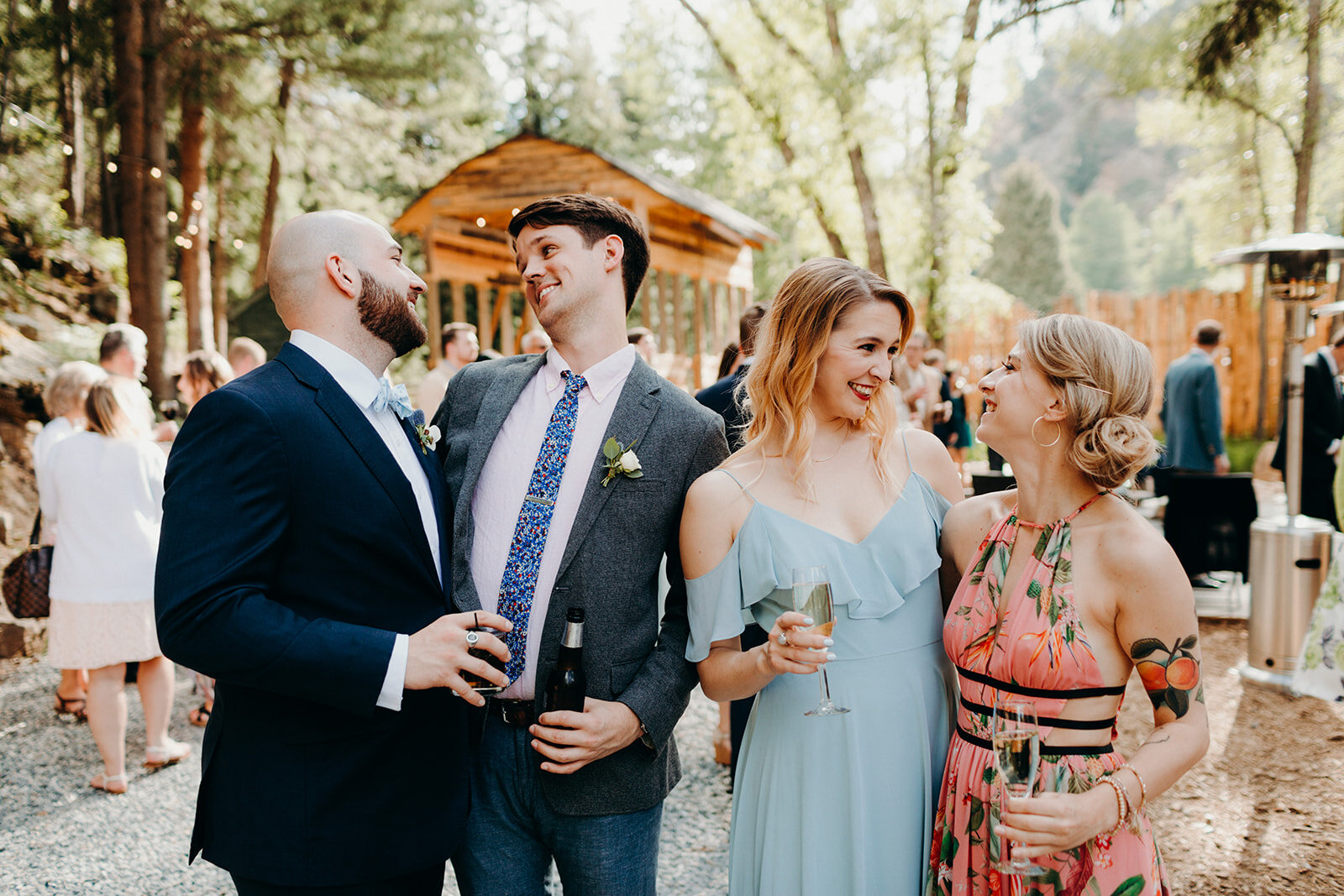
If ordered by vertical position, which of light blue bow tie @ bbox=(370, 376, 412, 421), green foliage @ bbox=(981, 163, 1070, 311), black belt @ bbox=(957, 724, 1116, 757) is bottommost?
black belt @ bbox=(957, 724, 1116, 757)

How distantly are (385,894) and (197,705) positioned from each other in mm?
5475

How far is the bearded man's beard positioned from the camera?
2115 mm

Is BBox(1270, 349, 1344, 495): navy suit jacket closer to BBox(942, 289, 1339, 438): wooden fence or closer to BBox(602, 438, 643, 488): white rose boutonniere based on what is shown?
BBox(602, 438, 643, 488): white rose boutonniere

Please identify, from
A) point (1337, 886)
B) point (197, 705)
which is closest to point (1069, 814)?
point (1337, 886)

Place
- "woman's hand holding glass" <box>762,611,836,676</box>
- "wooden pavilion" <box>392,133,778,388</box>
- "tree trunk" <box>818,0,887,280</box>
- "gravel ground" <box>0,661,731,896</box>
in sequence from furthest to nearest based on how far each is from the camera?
1. "tree trunk" <box>818,0,887,280</box>
2. "wooden pavilion" <box>392,133,778,388</box>
3. "gravel ground" <box>0,661,731,896</box>
4. "woman's hand holding glass" <box>762,611,836,676</box>

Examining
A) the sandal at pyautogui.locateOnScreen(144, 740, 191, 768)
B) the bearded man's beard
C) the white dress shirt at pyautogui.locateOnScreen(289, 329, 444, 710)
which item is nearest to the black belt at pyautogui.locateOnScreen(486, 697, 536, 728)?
the white dress shirt at pyautogui.locateOnScreen(289, 329, 444, 710)

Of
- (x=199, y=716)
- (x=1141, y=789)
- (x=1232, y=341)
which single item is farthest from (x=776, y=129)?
(x=1141, y=789)

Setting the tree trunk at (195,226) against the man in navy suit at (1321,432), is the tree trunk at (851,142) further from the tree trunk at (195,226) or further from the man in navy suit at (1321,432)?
the tree trunk at (195,226)

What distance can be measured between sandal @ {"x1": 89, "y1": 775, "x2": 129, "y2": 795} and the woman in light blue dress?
4.41m

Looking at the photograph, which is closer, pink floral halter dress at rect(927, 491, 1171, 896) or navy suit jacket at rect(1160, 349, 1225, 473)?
pink floral halter dress at rect(927, 491, 1171, 896)

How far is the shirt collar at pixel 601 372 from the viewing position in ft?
7.86

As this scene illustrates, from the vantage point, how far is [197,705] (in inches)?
255

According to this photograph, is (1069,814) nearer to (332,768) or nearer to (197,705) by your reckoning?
(332,768)

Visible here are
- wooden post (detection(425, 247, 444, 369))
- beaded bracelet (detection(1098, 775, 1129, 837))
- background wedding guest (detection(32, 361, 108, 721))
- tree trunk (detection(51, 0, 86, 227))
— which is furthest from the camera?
tree trunk (detection(51, 0, 86, 227))
